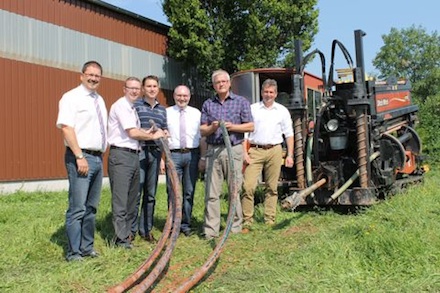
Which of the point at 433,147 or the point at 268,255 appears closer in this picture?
the point at 268,255

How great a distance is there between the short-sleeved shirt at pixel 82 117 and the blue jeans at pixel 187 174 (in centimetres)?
124

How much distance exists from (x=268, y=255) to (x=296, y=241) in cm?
63

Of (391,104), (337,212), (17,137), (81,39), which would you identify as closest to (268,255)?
(337,212)

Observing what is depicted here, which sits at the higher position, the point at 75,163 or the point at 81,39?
the point at 81,39

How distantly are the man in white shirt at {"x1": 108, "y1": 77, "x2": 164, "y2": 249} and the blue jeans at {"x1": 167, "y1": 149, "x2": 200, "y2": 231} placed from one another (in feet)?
2.25

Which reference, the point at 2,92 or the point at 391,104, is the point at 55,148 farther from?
the point at 391,104

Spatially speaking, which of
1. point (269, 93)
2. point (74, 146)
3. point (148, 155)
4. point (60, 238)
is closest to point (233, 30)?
point (269, 93)

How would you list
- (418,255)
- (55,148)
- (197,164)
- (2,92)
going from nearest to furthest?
(418,255) → (197,164) → (2,92) → (55,148)

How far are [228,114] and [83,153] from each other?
1.60 meters

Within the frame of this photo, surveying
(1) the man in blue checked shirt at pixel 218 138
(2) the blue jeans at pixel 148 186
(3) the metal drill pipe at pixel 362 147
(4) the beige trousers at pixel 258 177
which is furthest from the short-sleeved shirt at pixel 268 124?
(2) the blue jeans at pixel 148 186

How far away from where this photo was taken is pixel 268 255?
14.3 feet

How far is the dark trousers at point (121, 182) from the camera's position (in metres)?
A: 4.65

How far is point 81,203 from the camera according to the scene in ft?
13.7

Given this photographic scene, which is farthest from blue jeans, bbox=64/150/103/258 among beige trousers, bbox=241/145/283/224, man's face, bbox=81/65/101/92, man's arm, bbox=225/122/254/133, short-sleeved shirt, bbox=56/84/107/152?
beige trousers, bbox=241/145/283/224
